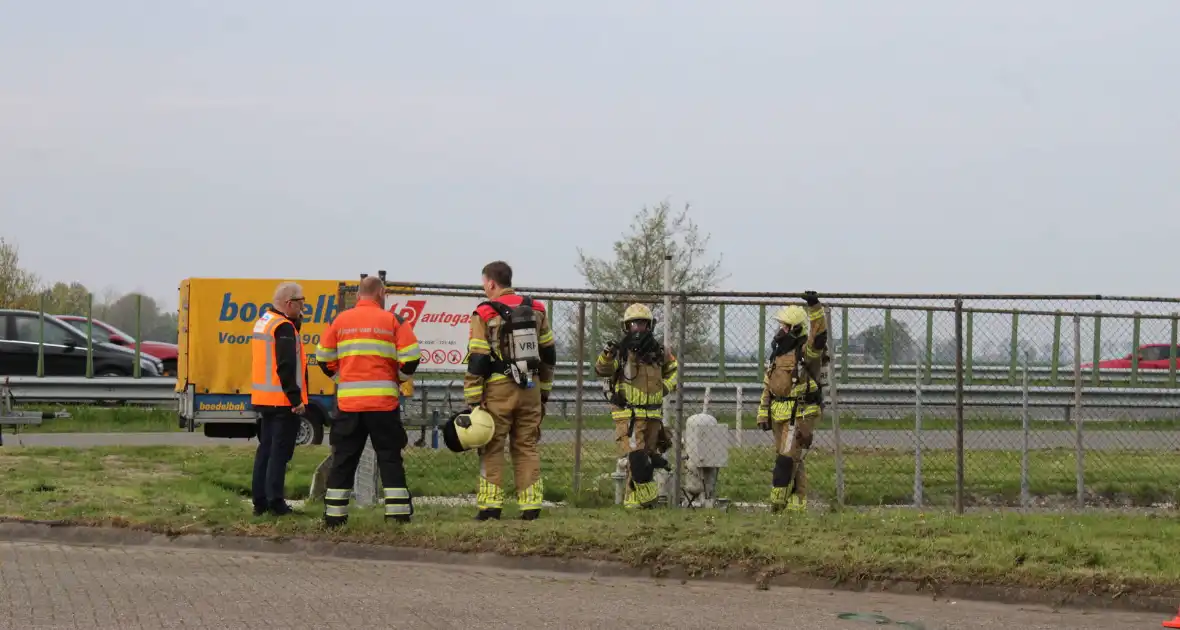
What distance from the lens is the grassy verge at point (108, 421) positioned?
835 inches

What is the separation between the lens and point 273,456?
33.3 feet

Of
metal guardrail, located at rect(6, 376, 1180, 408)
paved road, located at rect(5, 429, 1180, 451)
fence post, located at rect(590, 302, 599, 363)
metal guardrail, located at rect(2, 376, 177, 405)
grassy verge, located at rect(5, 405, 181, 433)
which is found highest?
fence post, located at rect(590, 302, 599, 363)

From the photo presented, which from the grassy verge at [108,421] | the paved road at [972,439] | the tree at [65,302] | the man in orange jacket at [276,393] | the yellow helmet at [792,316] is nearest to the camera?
the man in orange jacket at [276,393]

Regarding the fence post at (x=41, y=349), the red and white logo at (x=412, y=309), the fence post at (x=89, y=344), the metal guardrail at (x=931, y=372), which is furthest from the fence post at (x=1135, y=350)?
the fence post at (x=41, y=349)

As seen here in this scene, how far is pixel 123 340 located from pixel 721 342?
1719cm

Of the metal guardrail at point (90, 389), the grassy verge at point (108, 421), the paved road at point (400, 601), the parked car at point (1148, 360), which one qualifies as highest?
the parked car at point (1148, 360)

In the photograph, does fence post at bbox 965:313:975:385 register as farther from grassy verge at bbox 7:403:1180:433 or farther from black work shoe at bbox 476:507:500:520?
black work shoe at bbox 476:507:500:520

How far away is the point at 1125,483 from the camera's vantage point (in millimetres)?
14391

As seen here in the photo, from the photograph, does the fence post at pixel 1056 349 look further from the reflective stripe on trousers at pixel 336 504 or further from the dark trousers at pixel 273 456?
the dark trousers at pixel 273 456

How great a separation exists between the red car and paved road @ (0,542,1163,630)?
16534 millimetres

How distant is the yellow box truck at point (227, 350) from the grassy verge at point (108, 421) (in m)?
2.49

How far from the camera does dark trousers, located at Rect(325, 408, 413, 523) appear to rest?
9.54 m

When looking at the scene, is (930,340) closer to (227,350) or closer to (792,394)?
(792,394)

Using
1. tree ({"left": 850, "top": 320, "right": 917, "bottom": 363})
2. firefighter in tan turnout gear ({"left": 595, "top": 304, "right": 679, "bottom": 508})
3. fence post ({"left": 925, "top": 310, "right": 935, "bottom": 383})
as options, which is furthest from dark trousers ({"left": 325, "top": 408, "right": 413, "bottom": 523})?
fence post ({"left": 925, "top": 310, "right": 935, "bottom": 383})
